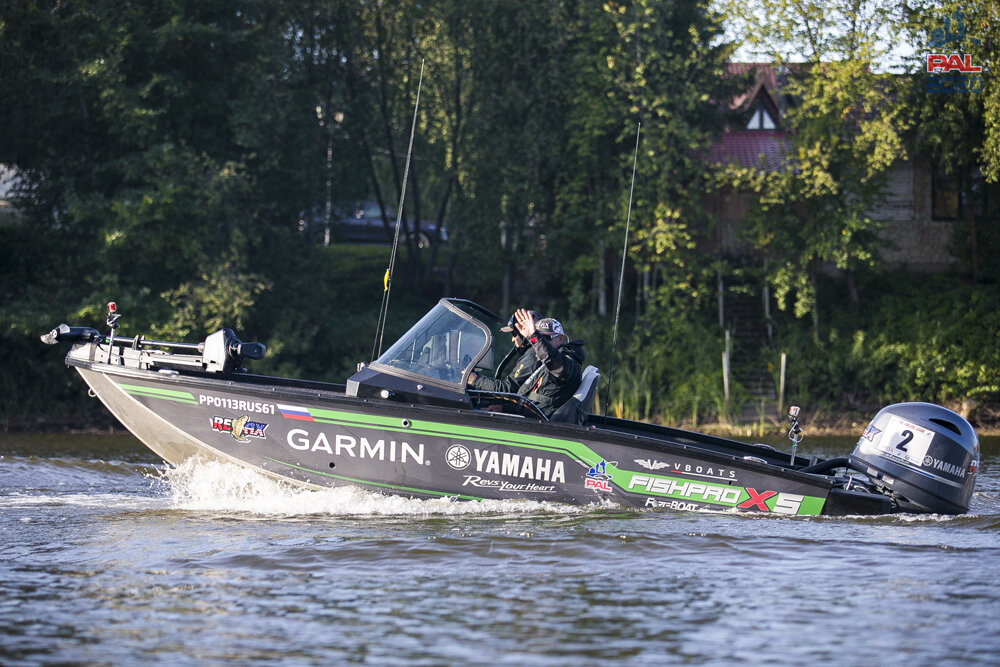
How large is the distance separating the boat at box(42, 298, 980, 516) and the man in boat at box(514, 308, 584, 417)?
31cm

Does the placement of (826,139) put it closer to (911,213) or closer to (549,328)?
(911,213)

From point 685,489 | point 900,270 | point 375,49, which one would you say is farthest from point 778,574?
point 375,49

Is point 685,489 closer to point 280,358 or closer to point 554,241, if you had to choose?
point 280,358

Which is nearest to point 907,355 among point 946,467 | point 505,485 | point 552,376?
point 946,467

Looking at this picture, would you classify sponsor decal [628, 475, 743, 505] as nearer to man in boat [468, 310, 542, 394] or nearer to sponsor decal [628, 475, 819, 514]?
sponsor decal [628, 475, 819, 514]

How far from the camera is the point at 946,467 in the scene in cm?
876

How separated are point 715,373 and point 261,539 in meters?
13.2

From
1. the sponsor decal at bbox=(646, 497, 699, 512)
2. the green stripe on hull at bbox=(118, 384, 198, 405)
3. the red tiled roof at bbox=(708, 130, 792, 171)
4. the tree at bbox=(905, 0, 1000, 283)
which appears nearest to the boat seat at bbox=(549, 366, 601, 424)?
the sponsor decal at bbox=(646, 497, 699, 512)

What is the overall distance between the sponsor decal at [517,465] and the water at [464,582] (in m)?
0.27

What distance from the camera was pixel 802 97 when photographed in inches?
863

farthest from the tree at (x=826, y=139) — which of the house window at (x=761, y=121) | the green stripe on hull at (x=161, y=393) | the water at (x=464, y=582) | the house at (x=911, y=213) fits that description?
the green stripe on hull at (x=161, y=393)

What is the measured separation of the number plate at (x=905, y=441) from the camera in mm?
8766

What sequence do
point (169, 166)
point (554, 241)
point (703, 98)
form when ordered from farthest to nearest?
1. point (554, 241)
2. point (703, 98)
3. point (169, 166)

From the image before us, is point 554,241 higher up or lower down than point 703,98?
lower down
